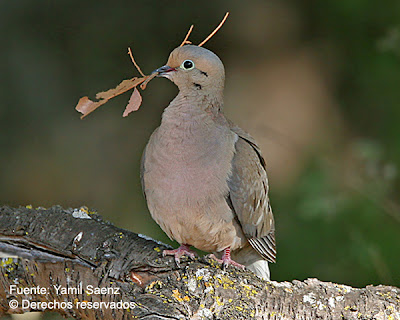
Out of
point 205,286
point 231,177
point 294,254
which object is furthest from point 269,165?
point 205,286

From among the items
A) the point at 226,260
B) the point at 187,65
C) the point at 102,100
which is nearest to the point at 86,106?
the point at 102,100

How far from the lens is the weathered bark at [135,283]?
1.94 meters

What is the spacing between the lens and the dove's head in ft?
7.14

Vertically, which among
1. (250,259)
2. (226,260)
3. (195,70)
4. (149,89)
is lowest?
(226,260)

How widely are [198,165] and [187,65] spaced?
1.14 ft

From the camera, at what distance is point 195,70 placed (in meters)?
2.19

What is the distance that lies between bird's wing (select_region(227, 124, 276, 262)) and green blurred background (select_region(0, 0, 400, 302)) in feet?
4.81

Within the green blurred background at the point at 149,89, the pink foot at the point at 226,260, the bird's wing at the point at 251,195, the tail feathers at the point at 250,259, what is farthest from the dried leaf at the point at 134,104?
the green blurred background at the point at 149,89

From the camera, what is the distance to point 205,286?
1.98 m

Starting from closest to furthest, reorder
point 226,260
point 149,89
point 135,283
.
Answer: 1. point 135,283
2. point 226,260
3. point 149,89

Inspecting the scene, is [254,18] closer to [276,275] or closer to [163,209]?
[276,275]

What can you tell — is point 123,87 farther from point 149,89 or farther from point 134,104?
point 149,89

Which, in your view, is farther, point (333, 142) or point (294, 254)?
point (333, 142)

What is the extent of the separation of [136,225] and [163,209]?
184 centimetres
